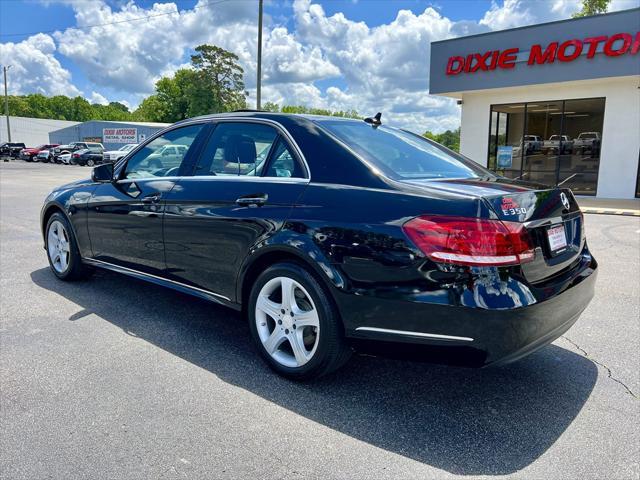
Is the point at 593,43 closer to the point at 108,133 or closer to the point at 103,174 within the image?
the point at 103,174

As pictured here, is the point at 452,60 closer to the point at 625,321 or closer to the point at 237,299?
the point at 625,321

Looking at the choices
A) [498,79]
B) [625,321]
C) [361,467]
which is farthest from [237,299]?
[498,79]

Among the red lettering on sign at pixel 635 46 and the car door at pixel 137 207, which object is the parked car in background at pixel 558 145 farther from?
the car door at pixel 137 207

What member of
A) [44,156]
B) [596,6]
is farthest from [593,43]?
[44,156]

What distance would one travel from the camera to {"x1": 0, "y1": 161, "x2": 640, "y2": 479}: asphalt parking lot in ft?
7.77

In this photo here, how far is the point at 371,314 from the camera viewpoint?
2721 millimetres

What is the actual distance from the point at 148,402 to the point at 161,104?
323 feet

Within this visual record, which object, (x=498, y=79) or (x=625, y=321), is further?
(x=498, y=79)

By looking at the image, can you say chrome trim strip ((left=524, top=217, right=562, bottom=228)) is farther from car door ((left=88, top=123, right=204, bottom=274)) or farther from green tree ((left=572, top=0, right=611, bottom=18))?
green tree ((left=572, top=0, right=611, bottom=18))

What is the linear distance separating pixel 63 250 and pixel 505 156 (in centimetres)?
1619

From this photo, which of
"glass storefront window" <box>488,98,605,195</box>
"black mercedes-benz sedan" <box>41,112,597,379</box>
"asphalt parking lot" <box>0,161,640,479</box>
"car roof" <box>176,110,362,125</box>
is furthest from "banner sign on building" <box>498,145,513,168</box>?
"car roof" <box>176,110,362,125</box>

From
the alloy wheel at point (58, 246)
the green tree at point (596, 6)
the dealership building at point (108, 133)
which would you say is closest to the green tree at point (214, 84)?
the dealership building at point (108, 133)

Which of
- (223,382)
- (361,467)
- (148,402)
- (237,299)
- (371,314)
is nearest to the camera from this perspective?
(361,467)

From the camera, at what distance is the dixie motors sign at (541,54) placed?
14148 millimetres
